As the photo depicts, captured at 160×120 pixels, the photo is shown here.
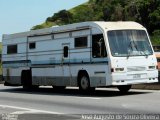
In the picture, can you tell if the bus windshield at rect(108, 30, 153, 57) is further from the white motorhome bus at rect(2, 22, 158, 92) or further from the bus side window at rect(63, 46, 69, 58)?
the bus side window at rect(63, 46, 69, 58)

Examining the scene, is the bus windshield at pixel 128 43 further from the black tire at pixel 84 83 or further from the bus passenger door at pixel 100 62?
the black tire at pixel 84 83

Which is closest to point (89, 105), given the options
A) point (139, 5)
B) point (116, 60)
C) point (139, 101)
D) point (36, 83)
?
point (139, 101)

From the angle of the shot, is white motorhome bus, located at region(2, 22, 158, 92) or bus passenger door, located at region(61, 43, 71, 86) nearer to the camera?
white motorhome bus, located at region(2, 22, 158, 92)

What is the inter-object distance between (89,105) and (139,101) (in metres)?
1.82

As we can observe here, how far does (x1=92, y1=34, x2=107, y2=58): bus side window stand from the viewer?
71.8 feet

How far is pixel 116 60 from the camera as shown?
70.5ft

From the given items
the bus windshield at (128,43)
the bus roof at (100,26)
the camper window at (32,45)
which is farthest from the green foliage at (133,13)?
the bus windshield at (128,43)

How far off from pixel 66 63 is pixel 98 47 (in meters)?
2.68

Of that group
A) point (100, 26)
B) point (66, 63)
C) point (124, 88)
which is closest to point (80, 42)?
point (66, 63)

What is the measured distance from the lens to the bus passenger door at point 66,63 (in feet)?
79.4

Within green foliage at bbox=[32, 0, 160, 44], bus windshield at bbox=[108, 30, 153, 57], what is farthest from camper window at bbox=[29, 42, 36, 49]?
green foliage at bbox=[32, 0, 160, 44]

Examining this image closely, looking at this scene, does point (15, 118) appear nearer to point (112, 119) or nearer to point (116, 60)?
point (112, 119)

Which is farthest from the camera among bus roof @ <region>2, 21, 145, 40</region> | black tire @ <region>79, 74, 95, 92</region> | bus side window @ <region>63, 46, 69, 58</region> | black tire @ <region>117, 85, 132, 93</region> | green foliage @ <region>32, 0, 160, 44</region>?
green foliage @ <region>32, 0, 160, 44</region>

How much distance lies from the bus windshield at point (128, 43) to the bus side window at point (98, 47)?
1.17ft
